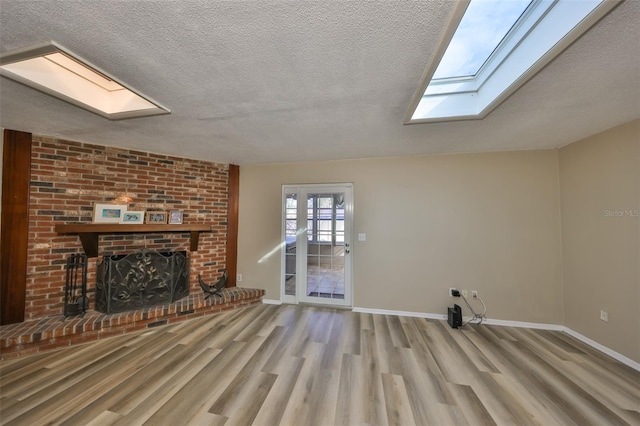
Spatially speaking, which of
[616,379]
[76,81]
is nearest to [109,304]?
[76,81]

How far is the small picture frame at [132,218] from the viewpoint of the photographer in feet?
9.89

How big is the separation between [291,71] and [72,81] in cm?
Answer: 190

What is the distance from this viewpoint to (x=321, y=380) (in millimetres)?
1934

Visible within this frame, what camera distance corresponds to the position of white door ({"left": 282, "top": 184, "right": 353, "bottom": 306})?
11.6 feet

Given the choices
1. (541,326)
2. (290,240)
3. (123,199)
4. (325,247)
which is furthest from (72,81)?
(541,326)

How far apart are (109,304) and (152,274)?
1.70 feet

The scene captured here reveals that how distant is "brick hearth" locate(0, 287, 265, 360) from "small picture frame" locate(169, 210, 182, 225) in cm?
115

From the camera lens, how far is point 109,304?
272cm

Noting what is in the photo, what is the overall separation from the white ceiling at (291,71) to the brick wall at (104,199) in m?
0.40

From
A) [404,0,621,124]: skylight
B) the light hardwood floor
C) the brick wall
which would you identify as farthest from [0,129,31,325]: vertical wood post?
[404,0,621,124]: skylight

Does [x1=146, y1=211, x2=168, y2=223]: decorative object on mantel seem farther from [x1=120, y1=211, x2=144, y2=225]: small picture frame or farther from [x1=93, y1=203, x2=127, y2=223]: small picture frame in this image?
[x1=93, y1=203, x2=127, y2=223]: small picture frame

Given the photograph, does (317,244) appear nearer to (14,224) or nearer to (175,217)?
(175,217)

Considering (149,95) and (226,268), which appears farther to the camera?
(226,268)

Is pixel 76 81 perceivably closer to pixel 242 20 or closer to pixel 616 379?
pixel 242 20
